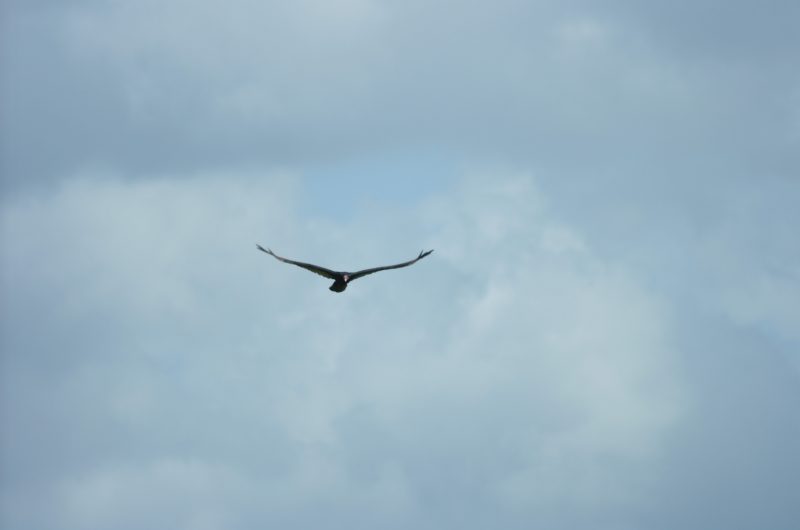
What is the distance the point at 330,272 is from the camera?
295ft
